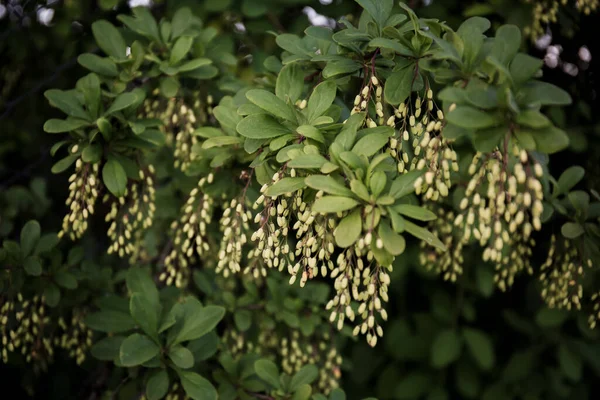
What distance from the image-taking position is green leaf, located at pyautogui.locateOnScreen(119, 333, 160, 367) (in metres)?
1.88

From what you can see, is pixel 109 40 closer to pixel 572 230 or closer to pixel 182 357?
pixel 182 357

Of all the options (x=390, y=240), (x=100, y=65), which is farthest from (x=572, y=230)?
(x=100, y=65)

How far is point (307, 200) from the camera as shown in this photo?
1.61 m

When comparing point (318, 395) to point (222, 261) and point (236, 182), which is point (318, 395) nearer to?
point (222, 261)

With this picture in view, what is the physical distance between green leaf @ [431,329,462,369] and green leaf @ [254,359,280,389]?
6.06ft

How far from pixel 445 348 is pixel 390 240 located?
8.29ft

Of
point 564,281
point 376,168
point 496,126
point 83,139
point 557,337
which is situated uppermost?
point 496,126

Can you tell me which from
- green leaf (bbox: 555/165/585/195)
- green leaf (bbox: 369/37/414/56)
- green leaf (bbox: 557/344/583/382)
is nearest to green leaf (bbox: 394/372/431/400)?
green leaf (bbox: 557/344/583/382)

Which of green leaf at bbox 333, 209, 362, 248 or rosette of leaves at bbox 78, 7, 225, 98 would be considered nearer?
green leaf at bbox 333, 209, 362, 248

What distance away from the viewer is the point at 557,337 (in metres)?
3.71

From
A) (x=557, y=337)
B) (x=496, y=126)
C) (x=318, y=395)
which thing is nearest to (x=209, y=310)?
(x=318, y=395)

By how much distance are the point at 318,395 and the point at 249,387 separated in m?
0.33

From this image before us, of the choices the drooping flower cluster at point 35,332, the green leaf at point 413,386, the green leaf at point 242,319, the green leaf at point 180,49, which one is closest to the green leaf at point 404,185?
the green leaf at point 180,49

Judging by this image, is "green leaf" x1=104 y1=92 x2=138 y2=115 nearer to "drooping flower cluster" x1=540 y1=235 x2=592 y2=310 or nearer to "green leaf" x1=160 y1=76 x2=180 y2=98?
"green leaf" x1=160 y1=76 x2=180 y2=98
